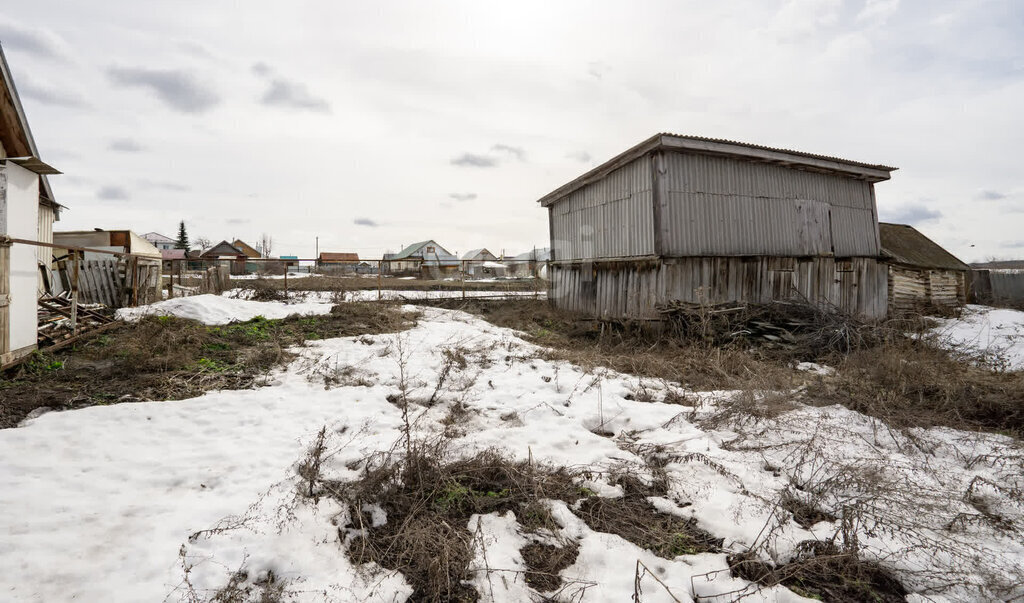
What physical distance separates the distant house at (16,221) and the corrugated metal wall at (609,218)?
11.5m

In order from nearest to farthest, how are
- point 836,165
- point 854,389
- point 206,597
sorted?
point 206,597 < point 854,389 < point 836,165

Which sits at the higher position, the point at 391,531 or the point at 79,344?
the point at 79,344

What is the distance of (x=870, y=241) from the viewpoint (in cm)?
1427

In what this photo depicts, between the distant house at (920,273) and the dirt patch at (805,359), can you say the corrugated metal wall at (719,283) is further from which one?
the distant house at (920,273)

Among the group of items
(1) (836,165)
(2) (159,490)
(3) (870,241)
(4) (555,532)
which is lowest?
(4) (555,532)

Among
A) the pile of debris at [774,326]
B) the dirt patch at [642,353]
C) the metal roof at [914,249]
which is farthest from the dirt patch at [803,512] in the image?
the metal roof at [914,249]

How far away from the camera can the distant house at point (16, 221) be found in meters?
5.69

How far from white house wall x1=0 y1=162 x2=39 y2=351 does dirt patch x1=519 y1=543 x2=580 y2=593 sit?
757cm

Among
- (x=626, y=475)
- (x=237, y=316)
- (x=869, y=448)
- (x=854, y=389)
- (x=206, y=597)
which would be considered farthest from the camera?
(x=237, y=316)

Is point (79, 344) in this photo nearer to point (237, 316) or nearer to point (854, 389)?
point (237, 316)

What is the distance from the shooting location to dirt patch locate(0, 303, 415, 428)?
5.09 meters

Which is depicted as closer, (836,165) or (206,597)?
(206,597)

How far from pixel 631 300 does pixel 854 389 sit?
605cm

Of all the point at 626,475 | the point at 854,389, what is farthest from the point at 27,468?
the point at 854,389
